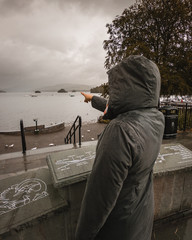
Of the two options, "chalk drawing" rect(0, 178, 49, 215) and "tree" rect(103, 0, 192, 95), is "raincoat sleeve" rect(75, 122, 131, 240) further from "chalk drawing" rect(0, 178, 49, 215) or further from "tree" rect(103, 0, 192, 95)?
"tree" rect(103, 0, 192, 95)

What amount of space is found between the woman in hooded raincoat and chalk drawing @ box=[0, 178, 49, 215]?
706 mm

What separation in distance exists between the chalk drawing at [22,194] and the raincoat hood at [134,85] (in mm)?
1240

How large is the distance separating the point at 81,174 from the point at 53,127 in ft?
45.7

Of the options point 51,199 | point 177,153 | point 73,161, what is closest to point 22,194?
point 51,199

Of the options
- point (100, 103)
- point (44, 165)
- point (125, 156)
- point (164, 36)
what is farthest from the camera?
point (164, 36)

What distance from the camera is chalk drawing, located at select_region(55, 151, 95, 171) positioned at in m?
1.69

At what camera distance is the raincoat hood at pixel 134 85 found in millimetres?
880

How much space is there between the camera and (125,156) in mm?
766

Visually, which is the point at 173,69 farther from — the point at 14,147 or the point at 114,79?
the point at 14,147

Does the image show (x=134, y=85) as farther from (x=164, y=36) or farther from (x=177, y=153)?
(x=164, y=36)

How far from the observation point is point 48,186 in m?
Result: 1.56

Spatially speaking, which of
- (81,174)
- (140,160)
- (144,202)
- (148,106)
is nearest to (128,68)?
(148,106)

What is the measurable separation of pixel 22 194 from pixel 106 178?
1128 mm

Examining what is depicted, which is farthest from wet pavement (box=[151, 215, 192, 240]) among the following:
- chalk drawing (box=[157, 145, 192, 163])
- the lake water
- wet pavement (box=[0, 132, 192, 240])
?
the lake water
